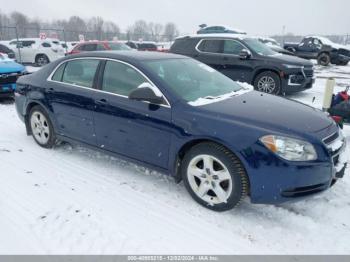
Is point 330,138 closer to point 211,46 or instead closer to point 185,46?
point 211,46

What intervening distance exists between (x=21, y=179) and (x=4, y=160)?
83cm

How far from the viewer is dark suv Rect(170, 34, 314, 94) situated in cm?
895

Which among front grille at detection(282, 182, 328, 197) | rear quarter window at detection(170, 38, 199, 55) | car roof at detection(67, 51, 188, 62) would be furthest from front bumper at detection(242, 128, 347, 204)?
rear quarter window at detection(170, 38, 199, 55)

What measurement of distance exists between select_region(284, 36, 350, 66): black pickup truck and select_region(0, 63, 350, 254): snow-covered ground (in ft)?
62.0

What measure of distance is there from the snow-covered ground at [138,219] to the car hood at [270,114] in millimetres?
927

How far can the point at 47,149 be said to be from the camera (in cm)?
509

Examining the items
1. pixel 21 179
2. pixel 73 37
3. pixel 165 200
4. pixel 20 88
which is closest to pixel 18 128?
pixel 20 88

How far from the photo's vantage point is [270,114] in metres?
3.33

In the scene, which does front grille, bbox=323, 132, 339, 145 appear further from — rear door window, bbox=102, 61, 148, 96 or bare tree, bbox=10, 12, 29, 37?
bare tree, bbox=10, 12, 29, 37

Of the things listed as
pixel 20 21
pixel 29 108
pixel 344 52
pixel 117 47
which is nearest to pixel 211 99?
pixel 29 108

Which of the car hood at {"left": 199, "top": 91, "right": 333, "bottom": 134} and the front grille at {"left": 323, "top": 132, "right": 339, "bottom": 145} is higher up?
the car hood at {"left": 199, "top": 91, "right": 333, "bottom": 134}

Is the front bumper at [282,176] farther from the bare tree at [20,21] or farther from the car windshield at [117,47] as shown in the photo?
the bare tree at [20,21]

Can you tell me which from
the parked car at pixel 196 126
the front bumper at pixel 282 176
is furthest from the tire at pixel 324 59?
the front bumper at pixel 282 176

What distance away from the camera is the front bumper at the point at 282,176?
2.93 metres
